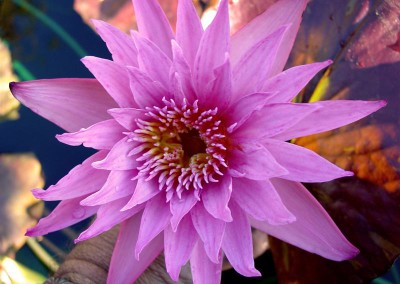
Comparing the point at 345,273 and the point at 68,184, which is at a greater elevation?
the point at 68,184

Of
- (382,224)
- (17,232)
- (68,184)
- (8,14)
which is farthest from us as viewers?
(8,14)

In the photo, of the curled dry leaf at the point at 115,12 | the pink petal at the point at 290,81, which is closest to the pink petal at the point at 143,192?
the pink petal at the point at 290,81

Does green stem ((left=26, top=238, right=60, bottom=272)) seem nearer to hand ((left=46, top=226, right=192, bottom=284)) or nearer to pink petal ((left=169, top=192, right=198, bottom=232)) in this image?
hand ((left=46, top=226, right=192, bottom=284))

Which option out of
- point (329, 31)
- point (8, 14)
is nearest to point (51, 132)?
point (8, 14)

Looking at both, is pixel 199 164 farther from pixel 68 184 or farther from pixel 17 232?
pixel 17 232

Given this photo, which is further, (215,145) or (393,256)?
(393,256)

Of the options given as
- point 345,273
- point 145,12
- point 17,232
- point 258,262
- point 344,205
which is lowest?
point 258,262

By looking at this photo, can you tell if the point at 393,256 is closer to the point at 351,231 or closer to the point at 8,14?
the point at 351,231

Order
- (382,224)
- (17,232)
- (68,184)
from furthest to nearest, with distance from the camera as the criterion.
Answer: (17,232) < (382,224) < (68,184)
